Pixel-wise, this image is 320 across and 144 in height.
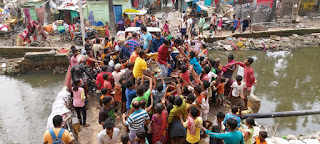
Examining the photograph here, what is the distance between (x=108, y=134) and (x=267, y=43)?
1376 cm

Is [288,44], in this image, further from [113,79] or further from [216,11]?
[113,79]

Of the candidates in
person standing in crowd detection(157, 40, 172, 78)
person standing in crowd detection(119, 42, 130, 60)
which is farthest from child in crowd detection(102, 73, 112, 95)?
person standing in crowd detection(119, 42, 130, 60)

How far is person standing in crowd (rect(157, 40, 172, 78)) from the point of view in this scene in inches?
230

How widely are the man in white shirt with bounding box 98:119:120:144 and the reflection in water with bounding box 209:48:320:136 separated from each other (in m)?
5.11

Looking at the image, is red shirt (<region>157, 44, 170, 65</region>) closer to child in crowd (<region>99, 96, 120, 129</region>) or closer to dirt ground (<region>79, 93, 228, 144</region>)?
child in crowd (<region>99, 96, 120, 129</region>)

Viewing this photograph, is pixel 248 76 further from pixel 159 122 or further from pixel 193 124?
pixel 159 122

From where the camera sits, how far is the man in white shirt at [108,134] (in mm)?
3875

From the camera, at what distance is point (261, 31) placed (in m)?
16.2

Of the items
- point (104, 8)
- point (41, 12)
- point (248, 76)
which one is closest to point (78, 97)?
point (248, 76)

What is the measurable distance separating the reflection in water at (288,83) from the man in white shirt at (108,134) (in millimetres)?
5109

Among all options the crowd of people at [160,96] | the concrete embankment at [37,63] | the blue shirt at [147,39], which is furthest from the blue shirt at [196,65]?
the concrete embankment at [37,63]

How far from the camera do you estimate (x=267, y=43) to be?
14961mm

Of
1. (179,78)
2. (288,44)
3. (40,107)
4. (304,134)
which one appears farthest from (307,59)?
(40,107)

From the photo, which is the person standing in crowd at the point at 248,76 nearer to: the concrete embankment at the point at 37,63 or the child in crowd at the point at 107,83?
the child in crowd at the point at 107,83
